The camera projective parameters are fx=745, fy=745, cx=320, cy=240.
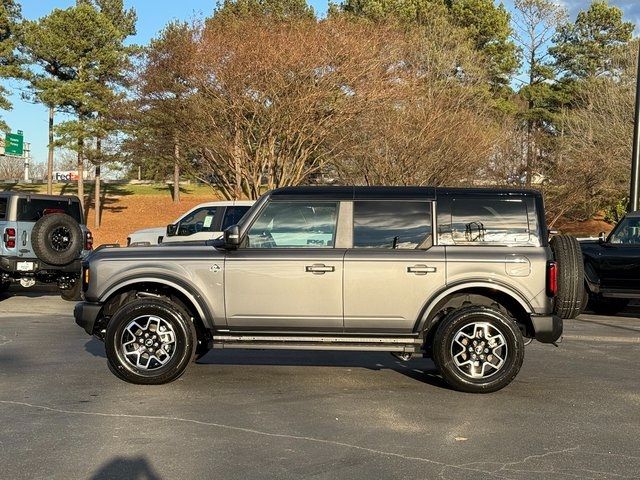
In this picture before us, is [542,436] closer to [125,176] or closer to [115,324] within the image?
[115,324]

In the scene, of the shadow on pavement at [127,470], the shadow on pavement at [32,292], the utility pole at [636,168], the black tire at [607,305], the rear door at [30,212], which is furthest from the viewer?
the utility pole at [636,168]

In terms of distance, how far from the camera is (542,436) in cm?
570

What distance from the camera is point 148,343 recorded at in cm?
724

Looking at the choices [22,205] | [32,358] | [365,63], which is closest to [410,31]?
[365,63]

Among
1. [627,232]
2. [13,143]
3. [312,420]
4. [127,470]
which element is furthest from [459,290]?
[13,143]

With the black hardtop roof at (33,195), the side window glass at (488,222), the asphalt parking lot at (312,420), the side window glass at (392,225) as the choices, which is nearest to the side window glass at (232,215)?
the black hardtop roof at (33,195)

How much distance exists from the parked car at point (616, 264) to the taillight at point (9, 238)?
1022 centimetres

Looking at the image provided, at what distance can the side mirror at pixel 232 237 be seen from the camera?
7.07m

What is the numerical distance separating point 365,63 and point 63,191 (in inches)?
1327

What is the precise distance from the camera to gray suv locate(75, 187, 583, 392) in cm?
698

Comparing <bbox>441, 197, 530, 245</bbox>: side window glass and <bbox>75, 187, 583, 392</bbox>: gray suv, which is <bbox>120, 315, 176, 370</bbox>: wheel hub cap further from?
<bbox>441, 197, 530, 245</bbox>: side window glass

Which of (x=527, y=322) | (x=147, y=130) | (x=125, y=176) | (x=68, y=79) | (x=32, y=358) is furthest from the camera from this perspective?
(x=125, y=176)

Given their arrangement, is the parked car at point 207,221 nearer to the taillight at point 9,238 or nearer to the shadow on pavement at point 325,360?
the taillight at point 9,238

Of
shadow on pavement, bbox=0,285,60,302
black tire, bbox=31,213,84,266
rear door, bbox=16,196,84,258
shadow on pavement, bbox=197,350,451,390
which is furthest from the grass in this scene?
shadow on pavement, bbox=197,350,451,390
